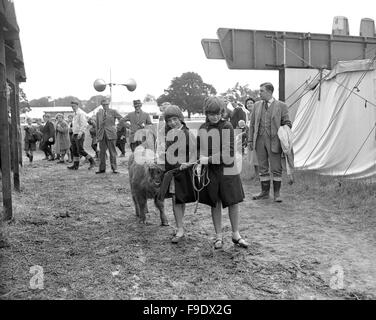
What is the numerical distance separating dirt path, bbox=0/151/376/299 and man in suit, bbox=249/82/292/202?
57 centimetres

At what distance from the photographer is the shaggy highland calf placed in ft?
18.0

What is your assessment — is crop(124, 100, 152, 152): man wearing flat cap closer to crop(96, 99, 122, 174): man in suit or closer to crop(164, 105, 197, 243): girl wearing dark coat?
crop(96, 99, 122, 174): man in suit

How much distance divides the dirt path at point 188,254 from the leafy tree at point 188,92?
58.4 meters

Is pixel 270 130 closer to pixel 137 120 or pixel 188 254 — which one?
pixel 188 254

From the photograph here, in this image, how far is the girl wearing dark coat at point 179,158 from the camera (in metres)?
4.99

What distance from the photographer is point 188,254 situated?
15.2 feet

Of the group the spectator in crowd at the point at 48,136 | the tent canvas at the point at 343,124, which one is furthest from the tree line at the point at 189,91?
the tent canvas at the point at 343,124

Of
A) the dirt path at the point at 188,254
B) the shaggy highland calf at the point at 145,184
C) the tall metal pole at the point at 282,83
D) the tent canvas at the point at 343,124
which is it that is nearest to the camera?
the dirt path at the point at 188,254

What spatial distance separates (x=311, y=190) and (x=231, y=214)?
12.7 ft

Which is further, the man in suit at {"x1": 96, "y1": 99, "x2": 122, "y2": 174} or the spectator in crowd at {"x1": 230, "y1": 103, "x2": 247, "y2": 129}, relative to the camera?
the man in suit at {"x1": 96, "y1": 99, "x2": 122, "y2": 174}

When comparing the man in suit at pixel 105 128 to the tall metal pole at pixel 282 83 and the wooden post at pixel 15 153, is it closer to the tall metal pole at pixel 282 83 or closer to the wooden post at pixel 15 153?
the wooden post at pixel 15 153

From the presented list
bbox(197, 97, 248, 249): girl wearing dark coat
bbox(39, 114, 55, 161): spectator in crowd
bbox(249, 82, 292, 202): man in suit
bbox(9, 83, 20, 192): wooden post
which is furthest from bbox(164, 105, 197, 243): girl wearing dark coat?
bbox(39, 114, 55, 161): spectator in crowd

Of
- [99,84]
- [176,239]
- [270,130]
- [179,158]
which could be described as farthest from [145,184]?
[99,84]

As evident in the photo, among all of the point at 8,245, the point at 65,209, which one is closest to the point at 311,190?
the point at 65,209
